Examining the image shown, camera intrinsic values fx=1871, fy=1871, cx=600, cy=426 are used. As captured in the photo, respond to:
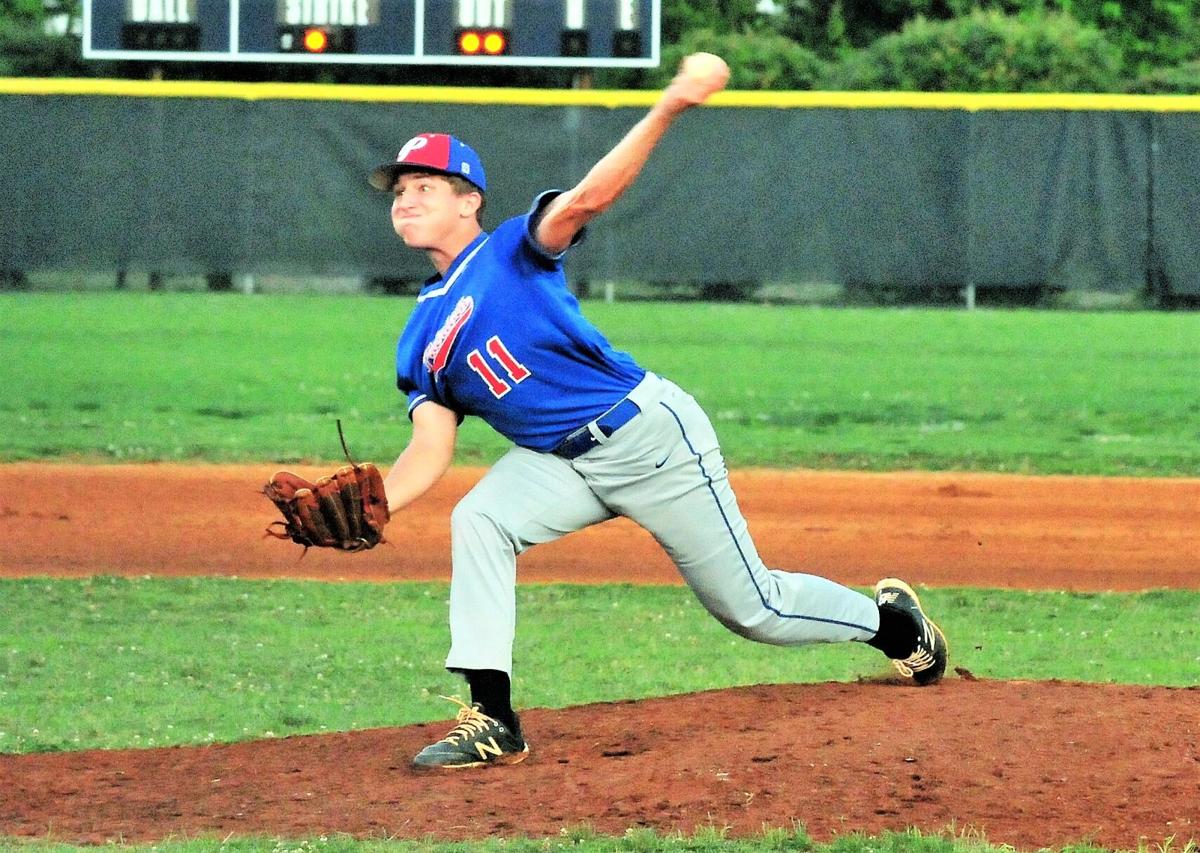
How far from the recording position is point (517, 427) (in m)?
4.39

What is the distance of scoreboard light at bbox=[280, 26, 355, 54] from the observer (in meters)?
16.3

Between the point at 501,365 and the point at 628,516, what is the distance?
50cm

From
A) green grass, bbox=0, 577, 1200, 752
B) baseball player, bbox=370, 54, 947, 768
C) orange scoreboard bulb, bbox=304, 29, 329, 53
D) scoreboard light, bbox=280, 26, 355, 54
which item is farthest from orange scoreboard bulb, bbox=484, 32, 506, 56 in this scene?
baseball player, bbox=370, 54, 947, 768

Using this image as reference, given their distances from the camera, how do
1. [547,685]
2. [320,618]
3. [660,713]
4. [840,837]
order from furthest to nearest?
[320,618], [547,685], [660,713], [840,837]

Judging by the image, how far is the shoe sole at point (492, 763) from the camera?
14.0ft

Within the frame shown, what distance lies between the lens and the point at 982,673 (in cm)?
581

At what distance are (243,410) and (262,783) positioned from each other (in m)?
8.03

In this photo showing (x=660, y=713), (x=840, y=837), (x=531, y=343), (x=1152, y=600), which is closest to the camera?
(x=840, y=837)

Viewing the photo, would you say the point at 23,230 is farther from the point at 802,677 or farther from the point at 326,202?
the point at 802,677

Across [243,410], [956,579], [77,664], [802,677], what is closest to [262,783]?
[77,664]

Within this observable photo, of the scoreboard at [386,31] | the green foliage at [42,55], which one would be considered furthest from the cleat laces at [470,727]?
the green foliage at [42,55]

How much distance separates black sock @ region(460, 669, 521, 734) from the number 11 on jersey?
65 centimetres

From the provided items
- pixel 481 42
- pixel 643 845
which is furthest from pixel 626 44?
pixel 643 845

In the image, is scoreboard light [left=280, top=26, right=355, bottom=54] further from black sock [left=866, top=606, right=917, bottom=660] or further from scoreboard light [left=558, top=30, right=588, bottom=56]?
black sock [left=866, top=606, right=917, bottom=660]
